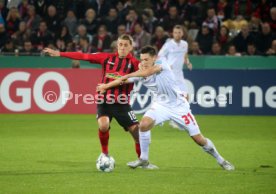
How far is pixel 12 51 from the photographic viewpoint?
18.9 meters

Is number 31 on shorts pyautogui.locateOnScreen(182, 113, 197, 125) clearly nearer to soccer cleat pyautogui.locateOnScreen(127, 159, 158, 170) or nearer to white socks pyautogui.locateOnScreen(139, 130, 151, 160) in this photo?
white socks pyautogui.locateOnScreen(139, 130, 151, 160)

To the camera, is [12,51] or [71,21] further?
[71,21]

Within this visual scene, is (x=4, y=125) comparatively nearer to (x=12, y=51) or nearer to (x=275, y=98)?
(x=12, y=51)

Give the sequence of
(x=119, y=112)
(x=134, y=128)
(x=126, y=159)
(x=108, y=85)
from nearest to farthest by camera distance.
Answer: (x=108, y=85)
(x=119, y=112)
(x=134, y=128)
(x=126, y=159)

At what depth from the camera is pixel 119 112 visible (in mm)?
9945

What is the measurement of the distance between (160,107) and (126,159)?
54.6 inches

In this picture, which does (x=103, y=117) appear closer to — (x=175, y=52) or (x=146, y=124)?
(x=146, y=124)

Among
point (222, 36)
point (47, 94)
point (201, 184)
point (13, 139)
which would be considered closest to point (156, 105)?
point (201, 184)

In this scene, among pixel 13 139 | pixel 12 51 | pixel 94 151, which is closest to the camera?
pixel 94 151

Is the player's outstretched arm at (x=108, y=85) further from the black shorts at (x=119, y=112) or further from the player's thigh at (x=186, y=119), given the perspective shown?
the player's thigh at (x=186, y=119)

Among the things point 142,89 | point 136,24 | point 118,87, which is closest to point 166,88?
point 118,87

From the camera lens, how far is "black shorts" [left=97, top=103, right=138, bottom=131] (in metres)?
9.91

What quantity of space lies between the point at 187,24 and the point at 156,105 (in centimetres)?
1042

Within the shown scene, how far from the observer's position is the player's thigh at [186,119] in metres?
9.54
